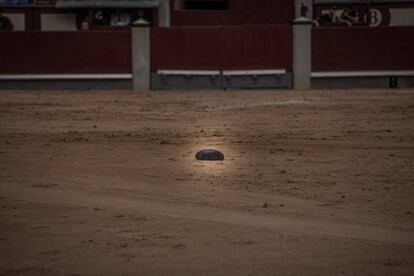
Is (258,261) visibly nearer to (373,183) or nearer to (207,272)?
(207,272)

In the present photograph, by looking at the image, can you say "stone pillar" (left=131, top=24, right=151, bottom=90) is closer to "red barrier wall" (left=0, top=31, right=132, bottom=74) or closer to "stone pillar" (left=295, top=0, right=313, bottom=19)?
"red barrier wall" (left=0, top=31, right=132, bottom=74)

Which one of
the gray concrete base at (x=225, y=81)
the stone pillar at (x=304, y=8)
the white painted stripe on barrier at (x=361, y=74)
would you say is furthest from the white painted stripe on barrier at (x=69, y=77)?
the stone pillar at (x=304, y=8)

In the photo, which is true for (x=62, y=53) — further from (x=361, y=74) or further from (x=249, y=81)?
→ (x=361, y=74)

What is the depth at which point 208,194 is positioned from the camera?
916 cm

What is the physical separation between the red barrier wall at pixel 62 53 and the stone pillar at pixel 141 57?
151mm

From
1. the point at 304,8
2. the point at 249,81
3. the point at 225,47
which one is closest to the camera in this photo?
the point at 225,47

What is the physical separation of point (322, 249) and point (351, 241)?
0.34 m

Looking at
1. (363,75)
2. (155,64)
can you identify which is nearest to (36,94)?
(155,64)

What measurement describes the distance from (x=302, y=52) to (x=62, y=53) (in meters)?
5.62

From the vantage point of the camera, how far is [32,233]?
7566 mm

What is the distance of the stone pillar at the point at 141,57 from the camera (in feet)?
78.5

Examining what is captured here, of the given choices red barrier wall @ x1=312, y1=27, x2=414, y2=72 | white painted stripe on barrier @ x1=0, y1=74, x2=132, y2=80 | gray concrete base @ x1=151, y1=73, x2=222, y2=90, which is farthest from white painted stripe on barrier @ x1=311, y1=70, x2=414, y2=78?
white painted stripe on barrier @ x1=0, y1=74, x2=132, y2=80

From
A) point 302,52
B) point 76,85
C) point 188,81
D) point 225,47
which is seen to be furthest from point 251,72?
point 76,85

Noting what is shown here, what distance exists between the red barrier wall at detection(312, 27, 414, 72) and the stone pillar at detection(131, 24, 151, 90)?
3869mm
